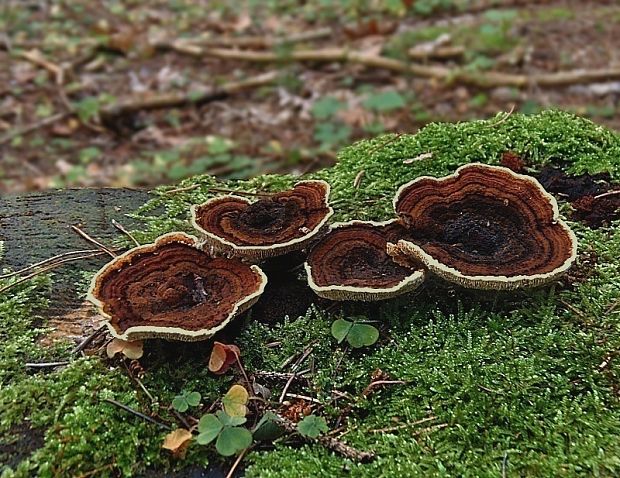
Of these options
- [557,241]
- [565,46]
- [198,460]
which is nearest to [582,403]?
[557,241]

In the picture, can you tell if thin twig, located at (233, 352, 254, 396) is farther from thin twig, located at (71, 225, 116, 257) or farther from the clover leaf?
thin twig, located at (71, 225, 116, 257)

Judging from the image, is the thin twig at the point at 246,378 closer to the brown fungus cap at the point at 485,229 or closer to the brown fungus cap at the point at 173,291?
the brown fungus cap at the point at 173,291

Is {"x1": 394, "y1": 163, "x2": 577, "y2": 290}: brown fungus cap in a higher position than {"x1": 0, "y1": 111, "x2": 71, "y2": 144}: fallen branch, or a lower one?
higher

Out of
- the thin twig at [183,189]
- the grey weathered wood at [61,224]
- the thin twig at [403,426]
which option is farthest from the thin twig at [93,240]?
the thin twig at [403,426]

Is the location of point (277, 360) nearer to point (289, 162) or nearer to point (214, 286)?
point (214, 286)

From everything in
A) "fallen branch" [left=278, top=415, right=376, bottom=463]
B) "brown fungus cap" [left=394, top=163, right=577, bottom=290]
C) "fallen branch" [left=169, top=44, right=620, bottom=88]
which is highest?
"brown fungus cap" [left=394, top=163, right=577, bottom=290]

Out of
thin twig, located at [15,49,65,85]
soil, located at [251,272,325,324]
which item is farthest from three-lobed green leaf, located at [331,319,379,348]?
thin twig, located at [15,49,65,85]
